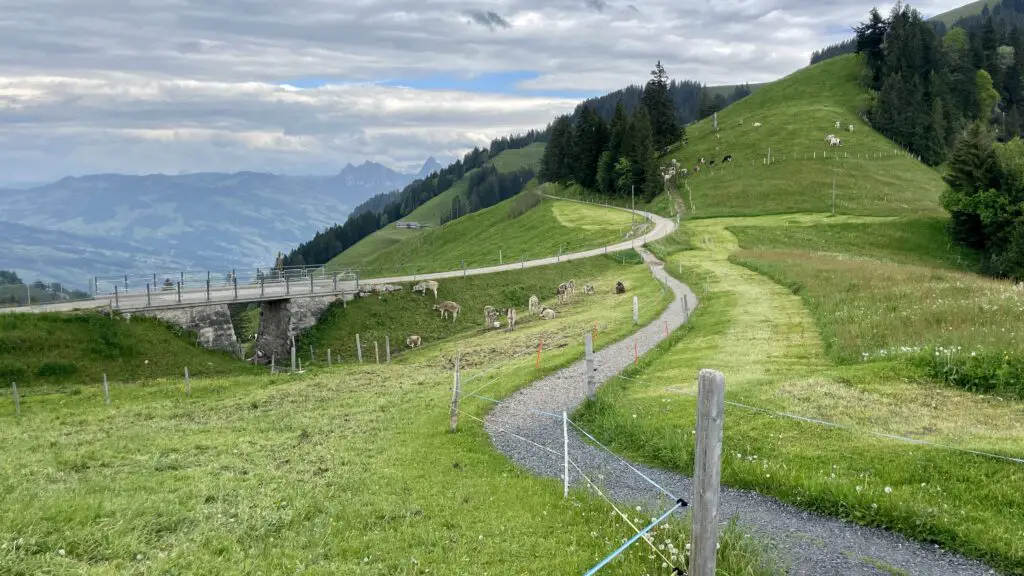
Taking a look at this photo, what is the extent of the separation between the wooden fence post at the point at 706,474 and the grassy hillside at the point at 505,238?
56.3 m

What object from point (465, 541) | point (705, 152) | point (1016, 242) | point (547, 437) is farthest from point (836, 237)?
point (465, 541)

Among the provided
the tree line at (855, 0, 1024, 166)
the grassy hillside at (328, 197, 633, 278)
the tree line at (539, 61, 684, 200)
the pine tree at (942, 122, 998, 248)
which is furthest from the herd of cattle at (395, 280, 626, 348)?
the tree line at (855, 0, 1024, 166)

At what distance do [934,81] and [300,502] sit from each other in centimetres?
15664

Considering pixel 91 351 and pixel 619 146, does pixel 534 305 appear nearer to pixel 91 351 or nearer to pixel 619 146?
pixel 91 351

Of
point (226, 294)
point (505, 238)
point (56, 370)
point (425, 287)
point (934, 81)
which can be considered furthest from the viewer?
point (934, 81)

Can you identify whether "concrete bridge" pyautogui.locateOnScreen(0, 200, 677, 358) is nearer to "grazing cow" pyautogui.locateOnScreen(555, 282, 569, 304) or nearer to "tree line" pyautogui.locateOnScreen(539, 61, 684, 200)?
"grazing cow" pyautogui.locateOnScreen(555, 282, 569, 304)

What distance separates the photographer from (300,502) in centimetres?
1318

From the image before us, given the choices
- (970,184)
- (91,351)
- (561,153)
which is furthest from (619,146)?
(91,351)

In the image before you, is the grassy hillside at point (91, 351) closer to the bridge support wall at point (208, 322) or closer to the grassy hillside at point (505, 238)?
the bridge support wall at point (208, 322)

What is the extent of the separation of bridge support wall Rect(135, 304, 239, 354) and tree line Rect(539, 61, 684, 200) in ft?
255

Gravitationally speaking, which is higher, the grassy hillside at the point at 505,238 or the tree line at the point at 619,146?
the tree line at the point at 619,146

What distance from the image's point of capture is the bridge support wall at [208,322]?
4550cm

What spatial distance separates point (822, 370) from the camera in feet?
74.3

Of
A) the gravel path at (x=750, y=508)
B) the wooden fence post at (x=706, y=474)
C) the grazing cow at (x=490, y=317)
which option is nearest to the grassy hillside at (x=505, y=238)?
the grazing cow at (x=490, y=317)
